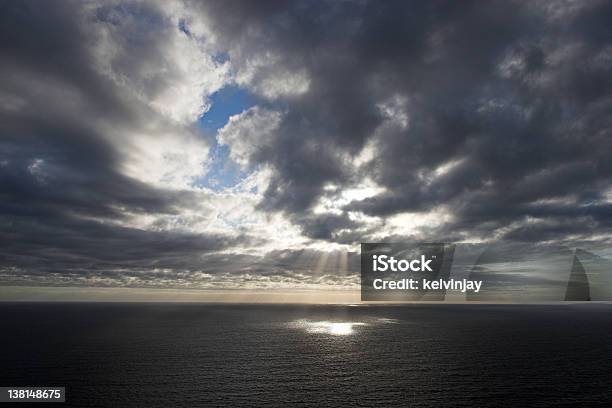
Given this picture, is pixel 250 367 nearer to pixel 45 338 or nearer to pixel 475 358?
pixel 475 358

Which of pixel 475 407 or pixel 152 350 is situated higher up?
pixel 475 407

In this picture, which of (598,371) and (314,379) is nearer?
(314,379)

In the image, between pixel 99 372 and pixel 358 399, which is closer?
pixel 358 399

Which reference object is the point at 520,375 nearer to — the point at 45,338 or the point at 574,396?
the point at 574,396

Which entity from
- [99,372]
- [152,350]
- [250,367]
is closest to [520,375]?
[250,367]

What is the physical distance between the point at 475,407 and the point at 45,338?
5674 inches

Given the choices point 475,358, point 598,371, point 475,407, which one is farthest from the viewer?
point 475,358

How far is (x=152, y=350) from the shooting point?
3927 inches

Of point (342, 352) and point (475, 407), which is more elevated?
point (475, 407)

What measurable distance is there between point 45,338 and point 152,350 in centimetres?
5793

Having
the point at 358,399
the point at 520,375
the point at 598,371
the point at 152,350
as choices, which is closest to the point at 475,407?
the point at 358,399

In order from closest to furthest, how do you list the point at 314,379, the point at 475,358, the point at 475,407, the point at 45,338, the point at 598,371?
the point at 475,407 → the point at 314,379 → the point at 598,371 → the point at 475,358 → the point at 45,338

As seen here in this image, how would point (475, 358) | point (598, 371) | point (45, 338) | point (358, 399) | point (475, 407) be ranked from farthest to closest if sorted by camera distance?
point (45, 338), point (475, 358), point (598, 371), point (358, 399), point (475, 407)

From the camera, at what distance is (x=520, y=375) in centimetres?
7106
